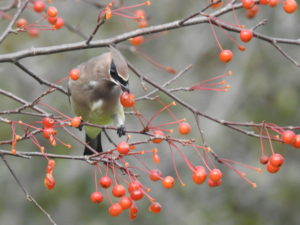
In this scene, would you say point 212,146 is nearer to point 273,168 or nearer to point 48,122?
point 273,168

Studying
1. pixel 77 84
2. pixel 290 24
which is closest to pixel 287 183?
pixel 290 24

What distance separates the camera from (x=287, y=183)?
6.60m

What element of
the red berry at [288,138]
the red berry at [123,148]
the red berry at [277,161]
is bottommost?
the red berry at [277,161]

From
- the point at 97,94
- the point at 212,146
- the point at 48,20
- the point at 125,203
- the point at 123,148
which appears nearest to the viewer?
the point at 123,148

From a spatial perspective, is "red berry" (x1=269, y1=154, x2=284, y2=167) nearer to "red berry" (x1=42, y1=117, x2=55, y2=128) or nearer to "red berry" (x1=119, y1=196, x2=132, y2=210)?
"red berry" (x1=119, y1=196, x2=132, y2=210)

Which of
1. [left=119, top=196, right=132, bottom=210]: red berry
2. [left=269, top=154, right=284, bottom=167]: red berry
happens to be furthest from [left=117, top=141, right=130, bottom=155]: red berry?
[left=269, top=154, right=284, bottom=167]: red berry

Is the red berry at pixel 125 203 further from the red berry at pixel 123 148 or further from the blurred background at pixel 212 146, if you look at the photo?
the blurred background at pixel 212 146

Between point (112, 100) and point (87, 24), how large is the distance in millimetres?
3081

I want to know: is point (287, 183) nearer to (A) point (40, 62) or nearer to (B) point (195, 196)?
(B) point (195, 196)

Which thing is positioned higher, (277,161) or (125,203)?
(277,161)

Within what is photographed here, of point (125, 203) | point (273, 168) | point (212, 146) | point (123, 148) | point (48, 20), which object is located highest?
point (48, 20)

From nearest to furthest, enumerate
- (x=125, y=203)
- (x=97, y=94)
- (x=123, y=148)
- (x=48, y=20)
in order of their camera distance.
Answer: (x=123, y=148)
(x=125, y=203)
(x=48, y=20)
(x=97, y=94)

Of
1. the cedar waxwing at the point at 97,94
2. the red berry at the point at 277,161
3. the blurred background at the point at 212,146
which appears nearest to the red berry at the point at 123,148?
the red berry at the point at 277,161

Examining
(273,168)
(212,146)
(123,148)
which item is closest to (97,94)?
(123,148)
